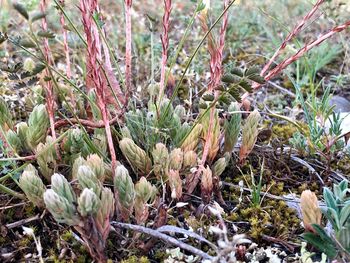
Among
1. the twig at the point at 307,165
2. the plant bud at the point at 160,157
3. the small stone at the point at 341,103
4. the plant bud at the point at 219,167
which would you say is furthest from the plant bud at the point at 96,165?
the small stone at the point at 341,103

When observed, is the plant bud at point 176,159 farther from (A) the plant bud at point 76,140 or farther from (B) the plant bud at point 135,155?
(A) the plant bud at point 76,140

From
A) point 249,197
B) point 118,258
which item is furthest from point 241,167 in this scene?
point 118,258

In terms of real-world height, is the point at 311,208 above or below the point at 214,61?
Answer: below

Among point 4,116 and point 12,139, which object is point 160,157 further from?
point 4,116

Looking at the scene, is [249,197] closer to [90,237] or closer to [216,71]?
[216,71]

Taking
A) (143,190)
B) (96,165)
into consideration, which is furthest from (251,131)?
(96,165)

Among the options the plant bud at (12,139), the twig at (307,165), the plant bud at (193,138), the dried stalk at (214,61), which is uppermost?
the dried stalk at (214,61)

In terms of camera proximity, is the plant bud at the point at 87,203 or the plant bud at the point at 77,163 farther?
the plant bud at the point at 77,163
